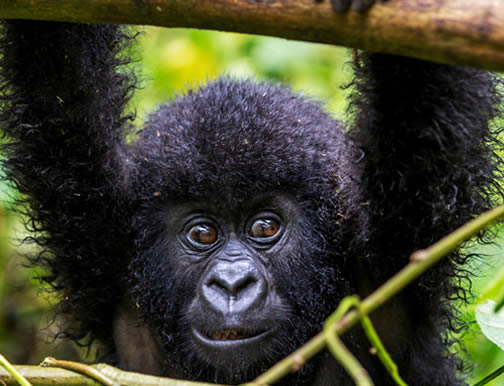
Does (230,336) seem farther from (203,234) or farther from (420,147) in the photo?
(420,147)

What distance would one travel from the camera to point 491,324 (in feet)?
8.66

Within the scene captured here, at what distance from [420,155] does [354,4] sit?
1.09m

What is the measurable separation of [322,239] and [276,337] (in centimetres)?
58

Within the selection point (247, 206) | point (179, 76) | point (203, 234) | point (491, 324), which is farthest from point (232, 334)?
point (179, 76)

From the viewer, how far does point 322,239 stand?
139 inches

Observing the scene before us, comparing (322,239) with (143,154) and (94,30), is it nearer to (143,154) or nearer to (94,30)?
(143,154)

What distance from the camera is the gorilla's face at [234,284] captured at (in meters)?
3.28

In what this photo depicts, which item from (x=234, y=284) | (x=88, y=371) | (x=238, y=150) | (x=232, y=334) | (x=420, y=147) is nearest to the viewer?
(x=88, y=371)

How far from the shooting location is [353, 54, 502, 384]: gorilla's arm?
266 centimetres

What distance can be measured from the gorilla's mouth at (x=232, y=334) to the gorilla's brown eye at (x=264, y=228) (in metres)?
0.54

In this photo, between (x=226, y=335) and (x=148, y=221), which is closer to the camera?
(x=226, y=335)

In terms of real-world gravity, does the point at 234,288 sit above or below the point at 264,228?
below

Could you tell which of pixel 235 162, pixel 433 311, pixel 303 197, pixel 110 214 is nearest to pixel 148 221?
pixel 110 214

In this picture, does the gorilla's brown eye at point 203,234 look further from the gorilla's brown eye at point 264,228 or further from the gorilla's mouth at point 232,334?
the gorilla's mouth at point 232,334
